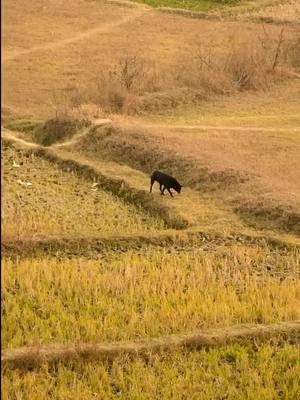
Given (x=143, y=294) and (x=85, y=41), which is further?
(x=85, y=41)

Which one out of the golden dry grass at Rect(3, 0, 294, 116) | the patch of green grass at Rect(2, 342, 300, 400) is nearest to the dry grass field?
the patch of green grass at Rect(2, 342, 300, 400)

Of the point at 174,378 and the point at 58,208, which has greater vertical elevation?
the point at 174,378

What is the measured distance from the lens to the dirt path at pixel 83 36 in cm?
2635

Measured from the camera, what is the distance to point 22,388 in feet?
22.3

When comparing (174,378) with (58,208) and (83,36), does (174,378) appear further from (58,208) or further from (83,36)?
(83,36)

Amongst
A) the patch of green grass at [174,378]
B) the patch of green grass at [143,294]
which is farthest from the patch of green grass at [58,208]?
the patch of green grass at [174,378]

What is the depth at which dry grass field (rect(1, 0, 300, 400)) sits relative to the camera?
7.29 meters

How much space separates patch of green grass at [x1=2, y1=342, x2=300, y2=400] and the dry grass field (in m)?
0.02

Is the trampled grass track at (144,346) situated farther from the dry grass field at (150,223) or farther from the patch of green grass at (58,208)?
the patch of green grass at (58,208)

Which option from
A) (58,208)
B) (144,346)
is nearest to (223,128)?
(58,208)

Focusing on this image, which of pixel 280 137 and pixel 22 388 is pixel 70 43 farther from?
pixel 22 388

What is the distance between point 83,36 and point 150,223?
1949 cm

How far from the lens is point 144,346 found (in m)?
7.56

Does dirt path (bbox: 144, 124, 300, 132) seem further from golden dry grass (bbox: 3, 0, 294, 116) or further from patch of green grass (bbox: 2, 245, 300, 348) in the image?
patch of green grass (bbox: 2, 245, 300, 348)
